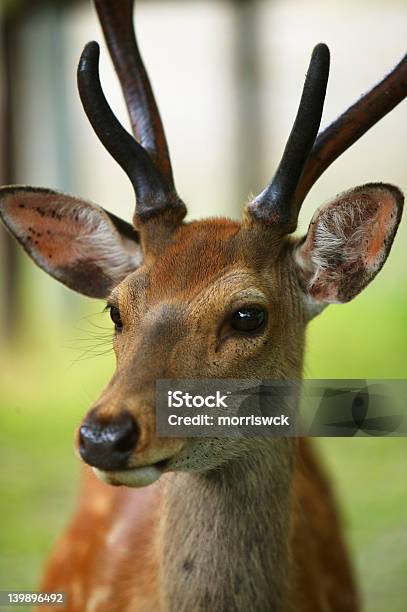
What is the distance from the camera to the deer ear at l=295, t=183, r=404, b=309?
1286mm

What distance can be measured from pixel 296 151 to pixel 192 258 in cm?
20

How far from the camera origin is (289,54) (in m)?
2.68

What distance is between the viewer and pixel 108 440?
1.03 m

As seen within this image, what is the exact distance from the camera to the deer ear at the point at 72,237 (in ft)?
4.62

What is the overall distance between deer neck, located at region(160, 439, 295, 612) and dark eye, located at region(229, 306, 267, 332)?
190 millimetres

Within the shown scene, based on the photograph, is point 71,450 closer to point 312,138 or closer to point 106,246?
point 106,246

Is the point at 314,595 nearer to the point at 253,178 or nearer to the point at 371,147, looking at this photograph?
the point at 371,147

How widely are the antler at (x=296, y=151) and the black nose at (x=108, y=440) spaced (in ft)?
1.29

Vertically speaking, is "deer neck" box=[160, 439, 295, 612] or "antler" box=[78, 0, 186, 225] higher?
"antler" box=[78, 0, 186, 225]

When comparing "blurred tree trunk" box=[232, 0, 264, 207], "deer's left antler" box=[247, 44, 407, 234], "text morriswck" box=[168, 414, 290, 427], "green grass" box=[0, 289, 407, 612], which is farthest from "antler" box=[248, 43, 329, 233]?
"blurred tree trunk" box=[232, 0, 264, 207]

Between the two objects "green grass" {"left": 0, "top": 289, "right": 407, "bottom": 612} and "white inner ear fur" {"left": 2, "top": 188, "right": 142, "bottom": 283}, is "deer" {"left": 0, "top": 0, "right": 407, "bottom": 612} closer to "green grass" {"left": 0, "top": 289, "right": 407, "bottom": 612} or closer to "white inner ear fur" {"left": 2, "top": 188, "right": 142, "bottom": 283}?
"white inner ear fur" {"left": 2, "top": 188, "right": 142, "bottom": 283}

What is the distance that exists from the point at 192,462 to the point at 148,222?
0.36 metres

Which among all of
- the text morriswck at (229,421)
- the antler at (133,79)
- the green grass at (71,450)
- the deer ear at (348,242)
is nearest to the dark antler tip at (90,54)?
the antler at (133,79)

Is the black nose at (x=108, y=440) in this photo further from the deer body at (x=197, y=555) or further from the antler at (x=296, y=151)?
the antler at (x=296, y=151)
